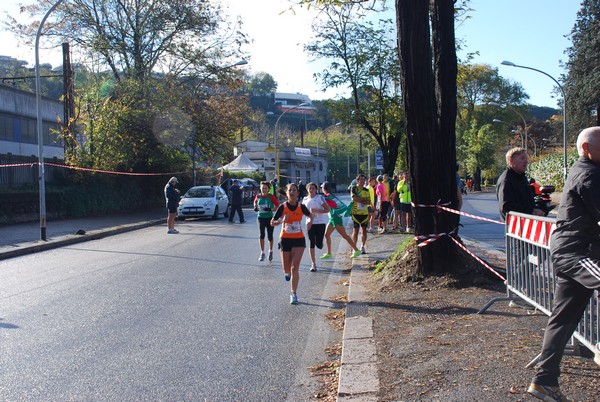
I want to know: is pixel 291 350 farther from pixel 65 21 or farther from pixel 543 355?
pixel 65 21

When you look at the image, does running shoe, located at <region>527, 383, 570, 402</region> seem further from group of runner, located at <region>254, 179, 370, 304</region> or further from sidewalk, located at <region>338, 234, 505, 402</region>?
group of runner, located at <region>254, 179, 370, 304</region>

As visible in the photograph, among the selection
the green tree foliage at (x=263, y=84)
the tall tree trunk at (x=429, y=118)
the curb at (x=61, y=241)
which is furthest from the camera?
the green tree foliage at (x=263, y=84)

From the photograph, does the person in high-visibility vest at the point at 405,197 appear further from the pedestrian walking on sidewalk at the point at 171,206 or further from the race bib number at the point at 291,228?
the race bib number at the point at 291,228

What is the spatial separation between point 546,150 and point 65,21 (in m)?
68.8

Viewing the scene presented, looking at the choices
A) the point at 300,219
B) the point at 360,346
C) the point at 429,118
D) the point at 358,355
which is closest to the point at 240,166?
the point at 300,219

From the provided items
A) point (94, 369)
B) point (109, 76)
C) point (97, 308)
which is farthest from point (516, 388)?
point (109, 76)

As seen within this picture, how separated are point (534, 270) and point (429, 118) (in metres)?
3.31

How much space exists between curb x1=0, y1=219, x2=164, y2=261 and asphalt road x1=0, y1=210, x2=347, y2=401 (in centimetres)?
148

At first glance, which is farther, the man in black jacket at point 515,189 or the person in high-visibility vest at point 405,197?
Result: the person in high-visibility vest at point 405,197

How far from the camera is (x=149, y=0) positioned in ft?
113

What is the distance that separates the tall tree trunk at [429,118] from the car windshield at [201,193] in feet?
64.6

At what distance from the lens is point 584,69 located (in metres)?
52.1

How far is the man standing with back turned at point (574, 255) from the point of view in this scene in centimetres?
416

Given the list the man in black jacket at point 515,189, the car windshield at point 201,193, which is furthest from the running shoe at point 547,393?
the car windshield at point 201,193
